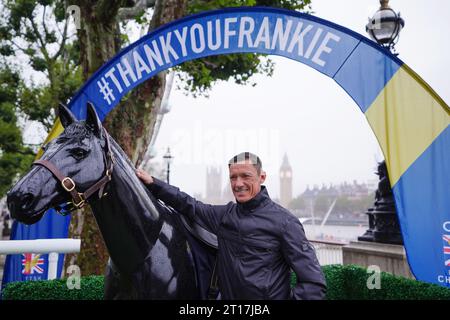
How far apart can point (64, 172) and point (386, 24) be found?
5159 mm

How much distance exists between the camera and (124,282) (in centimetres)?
241

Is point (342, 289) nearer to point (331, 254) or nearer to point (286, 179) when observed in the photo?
point (331, 254)

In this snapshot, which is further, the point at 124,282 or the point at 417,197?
the point at 417,197

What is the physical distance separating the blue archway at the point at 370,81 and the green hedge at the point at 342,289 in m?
0.22

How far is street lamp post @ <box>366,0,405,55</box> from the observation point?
5.59 meters

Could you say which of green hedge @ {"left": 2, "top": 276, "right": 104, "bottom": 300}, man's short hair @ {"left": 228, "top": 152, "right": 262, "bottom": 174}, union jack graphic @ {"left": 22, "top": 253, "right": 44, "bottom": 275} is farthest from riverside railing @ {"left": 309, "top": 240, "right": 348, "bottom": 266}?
man's short hair @ {"left": 228, "top": 152, "right": 262, "bottom": 174}

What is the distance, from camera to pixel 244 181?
2.33 meters

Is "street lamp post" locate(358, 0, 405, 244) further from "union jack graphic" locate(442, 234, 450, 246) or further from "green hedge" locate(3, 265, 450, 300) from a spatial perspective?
"union jack graphic" locate(442, 234, 450, 246)

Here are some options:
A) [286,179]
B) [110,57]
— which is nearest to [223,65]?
[110,57]
